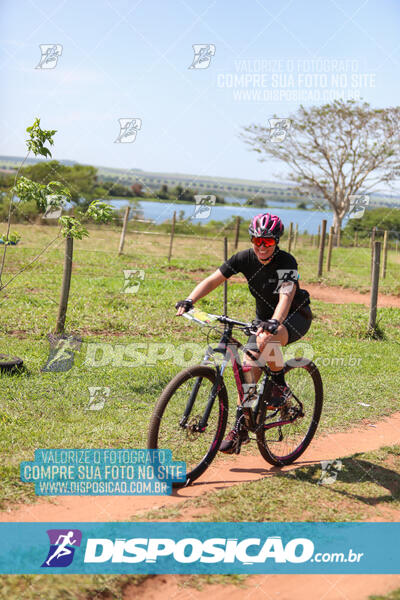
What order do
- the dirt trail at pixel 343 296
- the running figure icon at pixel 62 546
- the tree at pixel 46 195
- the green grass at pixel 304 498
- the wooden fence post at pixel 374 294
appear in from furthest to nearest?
the dirt trail at pixel 343 296, the wooden fence post at pixel 374 294, the tree at pixel 46 195, the green grass at pixel 304 498, the running figure icon at pixel 62 546

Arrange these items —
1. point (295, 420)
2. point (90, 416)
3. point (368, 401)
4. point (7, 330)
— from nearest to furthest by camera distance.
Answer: point (295, 420) < point (90, 416) < point (368, 401) < point (7, 330)

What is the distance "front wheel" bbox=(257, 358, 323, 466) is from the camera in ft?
15.4

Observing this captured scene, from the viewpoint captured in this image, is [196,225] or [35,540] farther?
[196,225]

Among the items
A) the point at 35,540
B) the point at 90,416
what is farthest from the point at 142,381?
the point at 35,540

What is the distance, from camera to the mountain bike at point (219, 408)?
407 cm

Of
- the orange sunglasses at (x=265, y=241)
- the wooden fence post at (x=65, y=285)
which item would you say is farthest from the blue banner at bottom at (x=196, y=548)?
the wooden fence post at (x=65, y=285)

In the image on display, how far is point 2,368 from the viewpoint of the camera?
21.0ft

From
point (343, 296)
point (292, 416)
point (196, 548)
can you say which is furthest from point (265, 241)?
point (343, 296)

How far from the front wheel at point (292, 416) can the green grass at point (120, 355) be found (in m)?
0.53

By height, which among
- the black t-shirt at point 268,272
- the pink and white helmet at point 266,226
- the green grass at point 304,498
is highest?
the pink and white helmet at point 266,226

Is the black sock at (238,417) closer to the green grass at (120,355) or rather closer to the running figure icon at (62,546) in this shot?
the green grass at (120,355)

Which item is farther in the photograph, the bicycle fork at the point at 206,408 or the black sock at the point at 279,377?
the black sock at the point at 279,377

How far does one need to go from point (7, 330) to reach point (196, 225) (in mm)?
25077

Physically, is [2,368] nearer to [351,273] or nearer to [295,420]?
[295,420]
